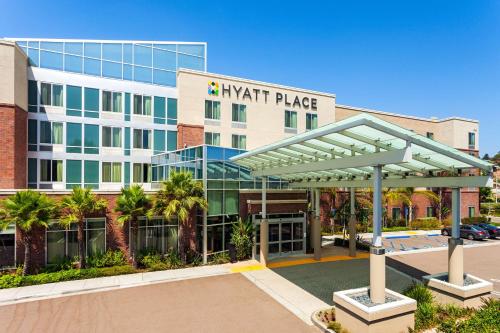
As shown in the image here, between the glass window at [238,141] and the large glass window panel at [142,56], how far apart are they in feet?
34.7

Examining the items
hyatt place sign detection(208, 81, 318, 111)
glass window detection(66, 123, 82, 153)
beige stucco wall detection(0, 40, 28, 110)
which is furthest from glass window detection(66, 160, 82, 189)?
hyatt place sign detection(208, 81, 318, 111)

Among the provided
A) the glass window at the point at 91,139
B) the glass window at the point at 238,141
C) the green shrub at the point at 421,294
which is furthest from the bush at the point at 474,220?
the glass window at the point at 91,139

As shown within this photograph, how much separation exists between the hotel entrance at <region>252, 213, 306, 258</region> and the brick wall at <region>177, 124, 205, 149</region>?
1057cm

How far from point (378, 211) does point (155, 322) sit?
28.3ft

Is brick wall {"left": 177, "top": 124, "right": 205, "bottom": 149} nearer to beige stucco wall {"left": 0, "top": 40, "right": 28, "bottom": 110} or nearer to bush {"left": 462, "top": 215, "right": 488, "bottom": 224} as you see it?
beige stucco wall {"left": 0, "top": 40, "right": 28, "bottom": 110}

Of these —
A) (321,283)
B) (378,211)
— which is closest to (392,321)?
(378,211)

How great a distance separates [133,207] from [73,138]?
1314cm

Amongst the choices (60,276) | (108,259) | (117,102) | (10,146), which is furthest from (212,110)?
(60,276)

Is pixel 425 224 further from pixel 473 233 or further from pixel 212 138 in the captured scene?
pixel 212 138

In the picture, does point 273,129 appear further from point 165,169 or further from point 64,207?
point 64,207

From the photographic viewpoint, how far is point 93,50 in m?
27.7

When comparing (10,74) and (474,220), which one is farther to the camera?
(474,220)

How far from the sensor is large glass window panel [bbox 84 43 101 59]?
27.4 m

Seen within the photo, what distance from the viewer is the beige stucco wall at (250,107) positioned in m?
27.8
